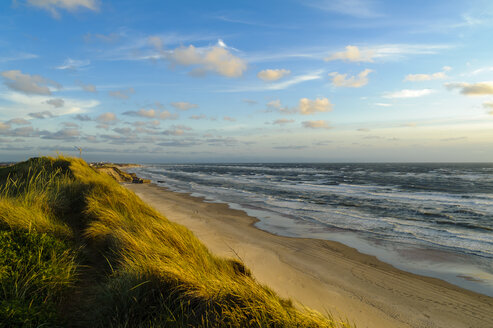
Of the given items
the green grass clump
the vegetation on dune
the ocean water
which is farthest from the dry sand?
the green grass clump

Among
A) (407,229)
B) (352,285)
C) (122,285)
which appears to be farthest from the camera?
(407,229)

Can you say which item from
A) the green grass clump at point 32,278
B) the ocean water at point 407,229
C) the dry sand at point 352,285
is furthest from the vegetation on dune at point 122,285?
the ocean water at point 407,229

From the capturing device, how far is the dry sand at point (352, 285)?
542 cm

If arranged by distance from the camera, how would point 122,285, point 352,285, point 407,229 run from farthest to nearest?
point 407,229 < point 352,285 < point 122,285

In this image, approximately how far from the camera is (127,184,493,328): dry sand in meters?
5.42

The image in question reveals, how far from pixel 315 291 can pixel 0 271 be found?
6225 mm

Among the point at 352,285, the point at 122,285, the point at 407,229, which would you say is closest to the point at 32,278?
the point at 122,285

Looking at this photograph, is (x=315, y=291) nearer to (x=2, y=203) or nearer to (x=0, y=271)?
(x=0, y=271)

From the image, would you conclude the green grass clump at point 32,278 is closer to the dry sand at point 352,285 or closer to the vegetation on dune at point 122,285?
the vegetation on dune at point 122,285

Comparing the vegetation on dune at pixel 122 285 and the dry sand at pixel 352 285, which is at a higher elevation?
the vegetation on dune at pixel 122 285

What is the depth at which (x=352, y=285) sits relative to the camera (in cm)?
677

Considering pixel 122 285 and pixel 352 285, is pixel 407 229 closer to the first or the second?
pixel 352 285

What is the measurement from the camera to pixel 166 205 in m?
18.6

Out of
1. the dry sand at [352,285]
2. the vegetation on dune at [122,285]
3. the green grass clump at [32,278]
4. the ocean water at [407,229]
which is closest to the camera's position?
the green grass clump at [32,278]
